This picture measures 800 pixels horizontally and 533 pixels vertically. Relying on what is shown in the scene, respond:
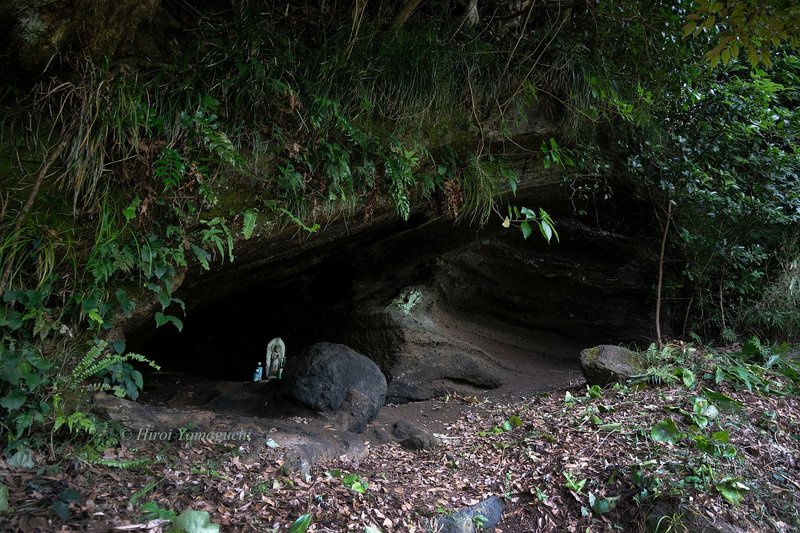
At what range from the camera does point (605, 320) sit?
7672 mm

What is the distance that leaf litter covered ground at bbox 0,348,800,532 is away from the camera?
111 inches

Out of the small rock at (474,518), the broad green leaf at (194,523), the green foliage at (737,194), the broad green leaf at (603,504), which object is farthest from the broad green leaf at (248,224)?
the green foliage at (737,194)

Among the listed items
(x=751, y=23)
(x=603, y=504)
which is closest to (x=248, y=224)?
(x=603, y=504)

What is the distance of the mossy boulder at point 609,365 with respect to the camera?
201 inches

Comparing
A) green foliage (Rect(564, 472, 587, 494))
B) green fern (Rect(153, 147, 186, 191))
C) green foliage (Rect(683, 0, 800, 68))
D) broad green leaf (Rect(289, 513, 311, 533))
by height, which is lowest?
broad green leaf (Rect(289, 513, 311, 533))

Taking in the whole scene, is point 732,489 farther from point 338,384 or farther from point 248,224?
point 248,224

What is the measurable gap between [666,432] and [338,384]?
2.40m

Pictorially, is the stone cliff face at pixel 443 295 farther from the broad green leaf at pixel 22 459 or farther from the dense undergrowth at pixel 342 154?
the broad green leaf at pixel 22 459

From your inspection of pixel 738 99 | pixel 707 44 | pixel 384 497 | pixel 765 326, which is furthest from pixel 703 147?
pixel 384 497

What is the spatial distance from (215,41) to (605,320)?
5.89 meters

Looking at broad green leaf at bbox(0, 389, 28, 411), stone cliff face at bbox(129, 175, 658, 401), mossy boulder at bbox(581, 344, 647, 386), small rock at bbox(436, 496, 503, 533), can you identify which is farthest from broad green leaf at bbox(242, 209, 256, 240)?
mossy boulder at bbox(581, 344, 647, 386)

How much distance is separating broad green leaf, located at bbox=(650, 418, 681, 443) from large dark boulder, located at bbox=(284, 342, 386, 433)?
6.89 feet

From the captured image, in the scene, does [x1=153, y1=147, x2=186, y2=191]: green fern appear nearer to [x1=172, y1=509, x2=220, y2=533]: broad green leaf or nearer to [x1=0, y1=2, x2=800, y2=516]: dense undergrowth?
[x1=0, y1=2, x2=800, y2=516]: dense undergrowth

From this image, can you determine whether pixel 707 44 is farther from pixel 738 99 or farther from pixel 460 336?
pixel 460 336
